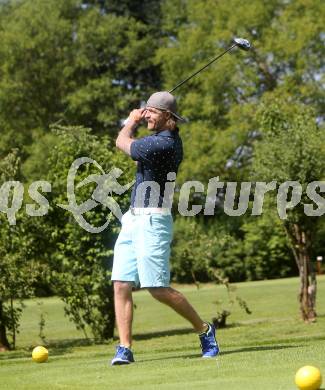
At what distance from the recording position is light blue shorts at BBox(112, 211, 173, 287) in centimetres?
786

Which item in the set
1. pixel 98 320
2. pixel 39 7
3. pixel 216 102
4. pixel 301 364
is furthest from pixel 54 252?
pixel 39 7

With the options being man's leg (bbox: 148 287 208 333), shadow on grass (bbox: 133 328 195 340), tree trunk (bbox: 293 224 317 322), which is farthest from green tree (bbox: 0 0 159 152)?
man's leg (bbox: 148 287 208 333)

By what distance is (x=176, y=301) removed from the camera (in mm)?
7957

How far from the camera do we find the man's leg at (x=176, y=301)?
7.91 m

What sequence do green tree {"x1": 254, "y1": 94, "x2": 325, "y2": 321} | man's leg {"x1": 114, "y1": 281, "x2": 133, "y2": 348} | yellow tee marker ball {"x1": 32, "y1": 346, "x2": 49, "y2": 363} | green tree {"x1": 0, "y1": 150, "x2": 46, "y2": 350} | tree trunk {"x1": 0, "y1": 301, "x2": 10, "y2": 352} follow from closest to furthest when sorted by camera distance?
1. man's leg {"x1": 114, "y1": 281, "x2": 133, "y2": 348}
2. yellow tee marker ball {"x1": 32, "y1": 346, "x2": 49, "y2": 363}
3. green tree {"x1": 0, "y1": 150, "x2": 46, "y2": 350}
4. tree trunk {"x1": 0, "y1": 301, "x2": 10, "y2": 352}
5. green tree {"x1": 254, "y1": 94, "x2": 325, "y2": 321}

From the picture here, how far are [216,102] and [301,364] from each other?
3812 cm

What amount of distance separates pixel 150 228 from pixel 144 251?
191mm

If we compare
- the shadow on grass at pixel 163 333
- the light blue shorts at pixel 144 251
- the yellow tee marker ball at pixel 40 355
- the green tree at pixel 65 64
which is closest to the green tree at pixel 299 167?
the shadow on grass at pixel 163 333

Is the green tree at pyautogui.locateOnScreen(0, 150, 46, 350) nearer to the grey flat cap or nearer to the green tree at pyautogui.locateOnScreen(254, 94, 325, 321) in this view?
the green tree at pyautogui.locateOnScreen(254, 94, 325, 321)

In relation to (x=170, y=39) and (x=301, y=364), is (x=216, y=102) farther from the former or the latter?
(x=301, y=364)

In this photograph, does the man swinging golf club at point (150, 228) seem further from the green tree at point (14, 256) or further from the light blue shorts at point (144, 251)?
the green tree at point (14, 256)

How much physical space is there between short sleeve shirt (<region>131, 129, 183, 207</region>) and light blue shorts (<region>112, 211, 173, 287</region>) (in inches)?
5.7

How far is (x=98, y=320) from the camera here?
17438 millimetres

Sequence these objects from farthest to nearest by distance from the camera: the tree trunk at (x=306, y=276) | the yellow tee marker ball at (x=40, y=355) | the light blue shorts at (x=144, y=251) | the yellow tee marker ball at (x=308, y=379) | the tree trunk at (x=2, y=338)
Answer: the tree trunk at (x=306, y=276) < the tree trunk at (x=2, y=338) < the yellow tee marker ball at (x=40, y=355) < the light blue shorts at (x=144, y=251) < the yellow tee marker ball at (x=308, y=379)
